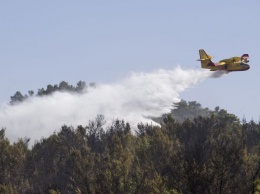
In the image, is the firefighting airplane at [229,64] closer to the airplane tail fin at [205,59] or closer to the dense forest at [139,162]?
the airplane tail fin at [205,59]

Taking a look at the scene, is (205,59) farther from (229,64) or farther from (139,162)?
(139,162)

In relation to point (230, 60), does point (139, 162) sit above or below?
below

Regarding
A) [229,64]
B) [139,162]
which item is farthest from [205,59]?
[139,162]

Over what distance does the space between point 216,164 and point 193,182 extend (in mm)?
2122

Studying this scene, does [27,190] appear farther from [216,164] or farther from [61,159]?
[216,164]

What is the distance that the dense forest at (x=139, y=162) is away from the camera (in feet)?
180

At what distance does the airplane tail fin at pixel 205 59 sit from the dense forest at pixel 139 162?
8776 mm

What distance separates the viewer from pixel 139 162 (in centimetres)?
9081

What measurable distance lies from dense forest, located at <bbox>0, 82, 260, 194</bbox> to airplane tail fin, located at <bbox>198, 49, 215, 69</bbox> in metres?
8.78

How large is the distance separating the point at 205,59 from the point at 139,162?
590 inches

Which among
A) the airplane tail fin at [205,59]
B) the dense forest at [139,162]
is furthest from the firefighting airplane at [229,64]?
the dense forest at [139,162]

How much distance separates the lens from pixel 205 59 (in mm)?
93500

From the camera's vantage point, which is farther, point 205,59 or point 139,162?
point 205,59

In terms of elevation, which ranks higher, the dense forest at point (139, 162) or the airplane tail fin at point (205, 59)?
the airplane tail fin at point (205, 59)
